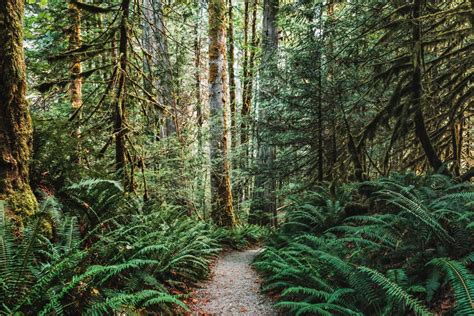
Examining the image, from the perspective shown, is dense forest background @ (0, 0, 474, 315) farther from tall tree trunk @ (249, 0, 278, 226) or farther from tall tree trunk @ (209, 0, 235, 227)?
tall tree trunk @ (249, 0, 278, 226)

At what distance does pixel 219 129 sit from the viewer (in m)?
10.2

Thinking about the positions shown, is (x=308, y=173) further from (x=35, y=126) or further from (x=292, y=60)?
(x=35, y=126)

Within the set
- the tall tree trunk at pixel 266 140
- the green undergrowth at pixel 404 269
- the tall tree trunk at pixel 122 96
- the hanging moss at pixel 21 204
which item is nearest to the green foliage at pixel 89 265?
the hanging moss at pixel 21 204

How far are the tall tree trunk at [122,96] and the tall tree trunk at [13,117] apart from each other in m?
1.60

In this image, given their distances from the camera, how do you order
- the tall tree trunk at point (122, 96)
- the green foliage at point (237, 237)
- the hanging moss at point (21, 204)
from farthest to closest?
the green foliage at point (237, 237) < the tall tree trunk at point (122, 96) < the hanging moss at point (21, 204)

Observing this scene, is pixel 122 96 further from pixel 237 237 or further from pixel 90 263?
pixel 237 237

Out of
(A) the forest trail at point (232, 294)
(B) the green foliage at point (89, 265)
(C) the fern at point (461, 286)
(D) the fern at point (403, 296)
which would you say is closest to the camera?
(C) the fern at point (461, 286)

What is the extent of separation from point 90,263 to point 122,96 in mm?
3027

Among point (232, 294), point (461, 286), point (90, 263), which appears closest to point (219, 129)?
point (232, 294)

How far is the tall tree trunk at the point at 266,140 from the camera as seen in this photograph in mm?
10117

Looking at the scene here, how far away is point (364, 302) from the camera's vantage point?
3.38m

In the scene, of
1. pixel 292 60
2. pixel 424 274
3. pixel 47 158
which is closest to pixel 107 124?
pixel 47 158

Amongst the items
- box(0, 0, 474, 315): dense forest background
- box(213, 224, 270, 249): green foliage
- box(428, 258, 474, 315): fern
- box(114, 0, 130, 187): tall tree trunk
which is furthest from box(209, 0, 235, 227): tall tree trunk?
box(428, 258, 474, 315): fern

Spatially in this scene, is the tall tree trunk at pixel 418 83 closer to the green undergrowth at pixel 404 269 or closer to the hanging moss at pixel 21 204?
the green undergrowth at pixel 404 269
